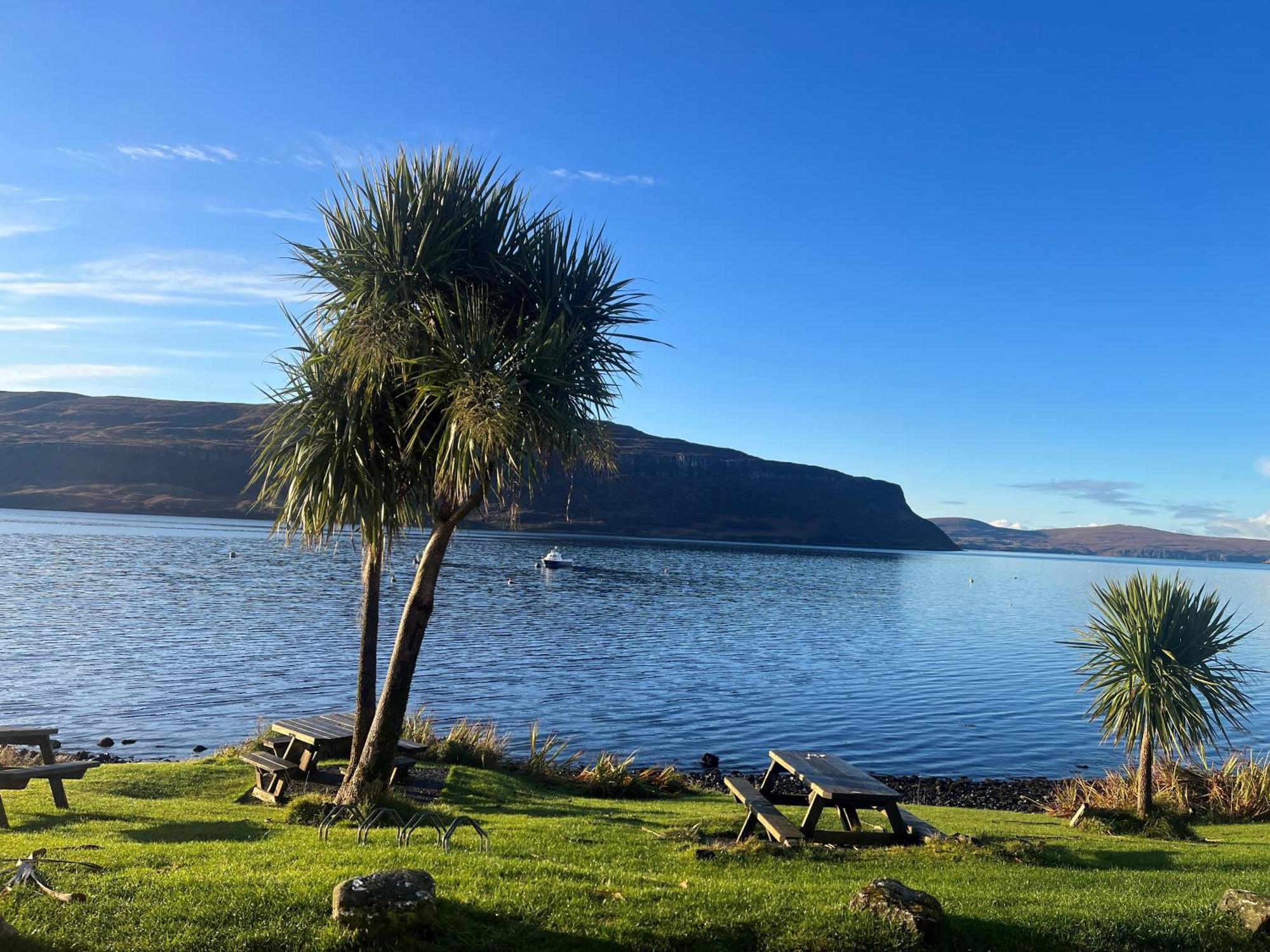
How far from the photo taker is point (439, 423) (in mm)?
11555

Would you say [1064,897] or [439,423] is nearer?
[1064,897]

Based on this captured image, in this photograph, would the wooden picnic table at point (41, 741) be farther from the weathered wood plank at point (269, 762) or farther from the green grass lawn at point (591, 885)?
the weathered wood plank at point (269, 762)

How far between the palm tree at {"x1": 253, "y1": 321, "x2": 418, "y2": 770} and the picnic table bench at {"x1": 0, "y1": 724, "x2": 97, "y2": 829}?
11.2 ft

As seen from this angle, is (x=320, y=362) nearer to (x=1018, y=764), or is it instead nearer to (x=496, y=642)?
(x=1018, y=764)

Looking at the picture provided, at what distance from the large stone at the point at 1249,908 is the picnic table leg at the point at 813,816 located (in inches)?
147

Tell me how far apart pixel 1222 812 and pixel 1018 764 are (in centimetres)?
876

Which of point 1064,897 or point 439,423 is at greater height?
point 439,423

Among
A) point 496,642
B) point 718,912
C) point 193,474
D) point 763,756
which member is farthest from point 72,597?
point 193,474

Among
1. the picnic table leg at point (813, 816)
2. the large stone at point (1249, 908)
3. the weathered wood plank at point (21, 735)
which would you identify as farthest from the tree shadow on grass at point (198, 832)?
the large stone at point (1249, 908)

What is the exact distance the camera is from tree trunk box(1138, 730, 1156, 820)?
43.7ft

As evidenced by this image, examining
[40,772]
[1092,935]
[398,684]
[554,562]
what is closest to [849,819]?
[1092,935]

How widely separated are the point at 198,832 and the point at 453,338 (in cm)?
644

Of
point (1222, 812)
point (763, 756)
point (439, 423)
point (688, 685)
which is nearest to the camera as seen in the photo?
point (439, 423)

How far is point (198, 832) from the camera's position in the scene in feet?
31.2
